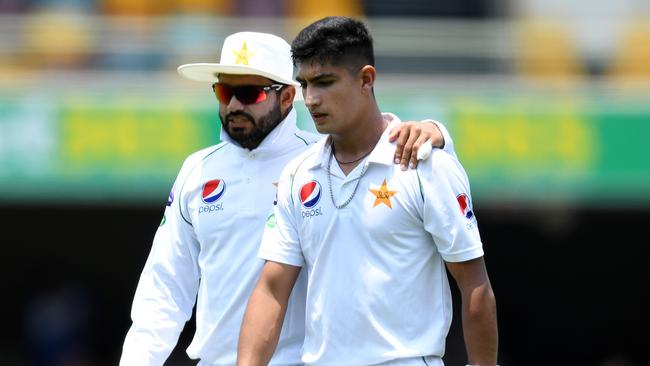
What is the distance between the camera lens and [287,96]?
477 cm

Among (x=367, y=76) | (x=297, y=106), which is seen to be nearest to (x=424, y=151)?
(x=367, y=76)

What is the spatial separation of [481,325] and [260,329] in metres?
0.70

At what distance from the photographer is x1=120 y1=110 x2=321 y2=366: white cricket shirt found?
15.0 feet

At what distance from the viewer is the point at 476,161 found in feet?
33.1

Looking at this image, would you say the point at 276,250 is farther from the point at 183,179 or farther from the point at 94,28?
the point at 94,28

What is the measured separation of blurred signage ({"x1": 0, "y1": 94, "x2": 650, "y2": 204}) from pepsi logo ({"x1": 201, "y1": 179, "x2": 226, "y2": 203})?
4831 millimetres

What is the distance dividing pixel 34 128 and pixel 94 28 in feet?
3.87

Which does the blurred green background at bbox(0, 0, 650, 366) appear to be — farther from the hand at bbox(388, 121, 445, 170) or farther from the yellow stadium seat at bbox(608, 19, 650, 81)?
the hand at bbox(388, 121, 445, 170)

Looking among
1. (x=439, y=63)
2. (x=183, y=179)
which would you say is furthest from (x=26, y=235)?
(x=183, y=179)

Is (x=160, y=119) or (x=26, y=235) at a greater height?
(x=160, y=119)

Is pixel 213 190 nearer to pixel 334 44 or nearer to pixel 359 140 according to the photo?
pixel 359 140

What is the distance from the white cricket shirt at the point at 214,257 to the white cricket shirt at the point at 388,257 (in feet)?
1.24

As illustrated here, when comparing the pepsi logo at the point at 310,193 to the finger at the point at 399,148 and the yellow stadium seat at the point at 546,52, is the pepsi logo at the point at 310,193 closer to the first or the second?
the finger at the point at 399,148

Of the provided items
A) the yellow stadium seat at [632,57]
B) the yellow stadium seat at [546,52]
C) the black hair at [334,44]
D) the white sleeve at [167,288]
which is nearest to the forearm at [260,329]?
the white sleeve at [167,288]
